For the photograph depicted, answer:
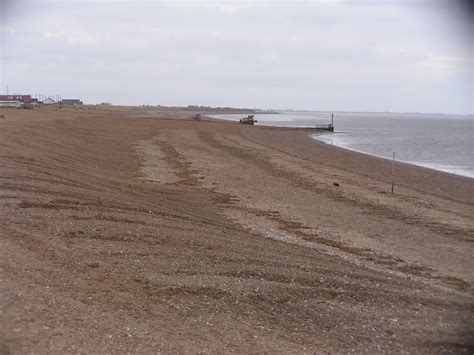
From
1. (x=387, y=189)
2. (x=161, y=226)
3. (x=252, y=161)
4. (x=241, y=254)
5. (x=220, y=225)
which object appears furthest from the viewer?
(x=252, y=161)

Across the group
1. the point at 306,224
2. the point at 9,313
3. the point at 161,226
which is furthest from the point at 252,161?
the point at 9,313

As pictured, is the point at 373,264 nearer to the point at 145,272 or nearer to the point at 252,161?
the point at 145,272

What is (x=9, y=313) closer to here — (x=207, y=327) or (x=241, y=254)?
(x=207, y=327)

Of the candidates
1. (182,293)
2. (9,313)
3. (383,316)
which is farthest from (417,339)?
(9,313)

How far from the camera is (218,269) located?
7.05 m

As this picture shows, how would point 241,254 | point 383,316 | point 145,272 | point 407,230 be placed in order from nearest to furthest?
point 383,316 < point 145,272 < point 241,254 < point 407,230

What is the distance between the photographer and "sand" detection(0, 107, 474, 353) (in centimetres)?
504

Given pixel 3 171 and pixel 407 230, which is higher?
pixel 3 171

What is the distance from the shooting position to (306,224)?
1149 centimetres

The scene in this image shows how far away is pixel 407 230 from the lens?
37.6ft

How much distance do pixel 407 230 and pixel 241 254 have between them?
4.87 m

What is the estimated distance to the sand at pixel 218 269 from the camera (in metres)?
5.04

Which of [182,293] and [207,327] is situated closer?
[207,327]

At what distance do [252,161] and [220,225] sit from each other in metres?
15.6
